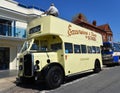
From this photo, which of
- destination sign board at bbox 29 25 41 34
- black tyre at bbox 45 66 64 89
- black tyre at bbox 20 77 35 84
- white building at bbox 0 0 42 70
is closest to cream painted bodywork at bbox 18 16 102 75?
destination sign board at bbox 29 25 41 34

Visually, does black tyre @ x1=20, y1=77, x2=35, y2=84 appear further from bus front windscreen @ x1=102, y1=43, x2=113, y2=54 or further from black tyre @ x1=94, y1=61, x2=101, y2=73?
bus front windscreen @ x1=102, y1=43, x2=113, y2=54

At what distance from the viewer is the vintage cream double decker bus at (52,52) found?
9.31m

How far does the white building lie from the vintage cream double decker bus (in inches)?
375

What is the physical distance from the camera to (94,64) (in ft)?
46.3

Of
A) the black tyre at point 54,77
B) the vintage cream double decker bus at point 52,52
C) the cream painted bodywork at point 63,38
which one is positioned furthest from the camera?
the cream painted bodywork at point 63,38

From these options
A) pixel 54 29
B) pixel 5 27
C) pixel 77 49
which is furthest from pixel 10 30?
pixel 54 29

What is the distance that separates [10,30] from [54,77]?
1321cm

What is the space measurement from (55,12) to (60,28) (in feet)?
4.55

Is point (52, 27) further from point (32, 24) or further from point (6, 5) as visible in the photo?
point (6, 5)

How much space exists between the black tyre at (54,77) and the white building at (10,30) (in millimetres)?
11273

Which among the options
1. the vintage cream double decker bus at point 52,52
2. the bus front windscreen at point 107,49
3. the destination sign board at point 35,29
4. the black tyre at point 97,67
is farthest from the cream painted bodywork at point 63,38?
the bus front windscreen at point 107,49

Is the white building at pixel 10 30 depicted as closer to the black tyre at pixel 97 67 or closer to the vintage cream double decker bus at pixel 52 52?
the vintage cream double decker bus at pixel 52 52

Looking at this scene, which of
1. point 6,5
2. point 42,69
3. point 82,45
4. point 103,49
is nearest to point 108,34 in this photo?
point 103,49

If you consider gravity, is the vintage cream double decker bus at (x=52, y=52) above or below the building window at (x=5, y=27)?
below
